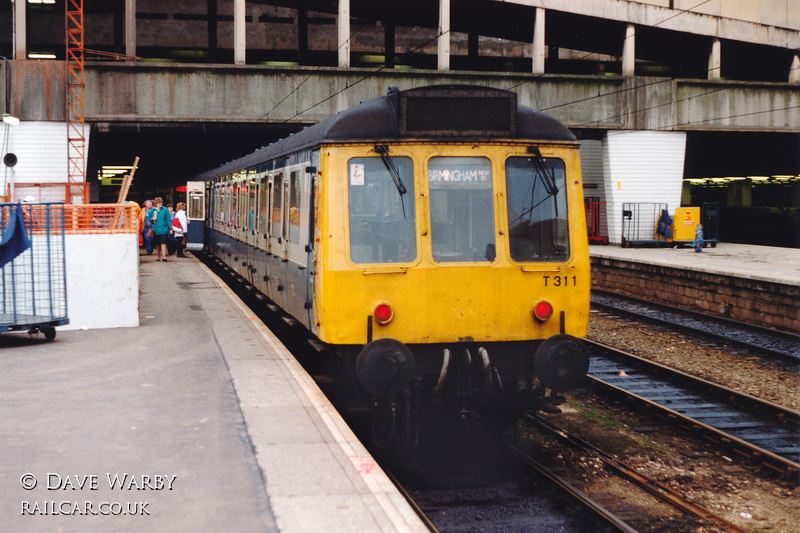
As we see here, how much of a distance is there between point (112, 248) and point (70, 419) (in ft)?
16.8

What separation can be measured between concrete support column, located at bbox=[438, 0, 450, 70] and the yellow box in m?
9.17

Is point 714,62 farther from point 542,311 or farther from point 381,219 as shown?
point 381,219

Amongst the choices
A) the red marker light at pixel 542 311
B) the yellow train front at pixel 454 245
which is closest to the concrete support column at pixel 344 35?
the yellow train front at pixel 454 245

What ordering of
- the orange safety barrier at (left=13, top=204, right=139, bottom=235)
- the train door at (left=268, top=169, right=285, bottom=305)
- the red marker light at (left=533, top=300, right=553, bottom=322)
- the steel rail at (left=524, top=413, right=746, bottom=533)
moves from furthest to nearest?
the orange safety barrier at (left=13, top=204, right=139, bottom=235) → the train door at (left=268, top=169, right=285, bottom=305) → the red marker light at (left=533, top=300, right=553, bottom=322) → the steel rail at (left=524, top=413, right=746, bottom=533)

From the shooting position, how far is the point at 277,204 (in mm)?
10273

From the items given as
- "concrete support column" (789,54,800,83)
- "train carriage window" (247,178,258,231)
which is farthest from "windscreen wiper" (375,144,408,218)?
"concrete support column" (789,54,800,83)

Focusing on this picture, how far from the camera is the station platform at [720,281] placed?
1469 cm

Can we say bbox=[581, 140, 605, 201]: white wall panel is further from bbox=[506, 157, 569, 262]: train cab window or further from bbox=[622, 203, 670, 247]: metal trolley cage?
bbox=[506, 157, 569, 262]: train cab window

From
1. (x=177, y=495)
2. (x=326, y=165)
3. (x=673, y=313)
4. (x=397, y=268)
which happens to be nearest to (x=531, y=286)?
(x=397, y=268)

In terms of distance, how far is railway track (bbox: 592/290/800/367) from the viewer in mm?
12758

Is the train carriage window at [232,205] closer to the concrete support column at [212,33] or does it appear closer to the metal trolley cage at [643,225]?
the concrete support column at [212,33]

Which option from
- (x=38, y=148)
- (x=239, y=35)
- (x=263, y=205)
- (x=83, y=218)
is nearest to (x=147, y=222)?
(x=38, y=148)

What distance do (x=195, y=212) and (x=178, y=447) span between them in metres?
23.5

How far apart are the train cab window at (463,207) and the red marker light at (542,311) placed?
57 cm
